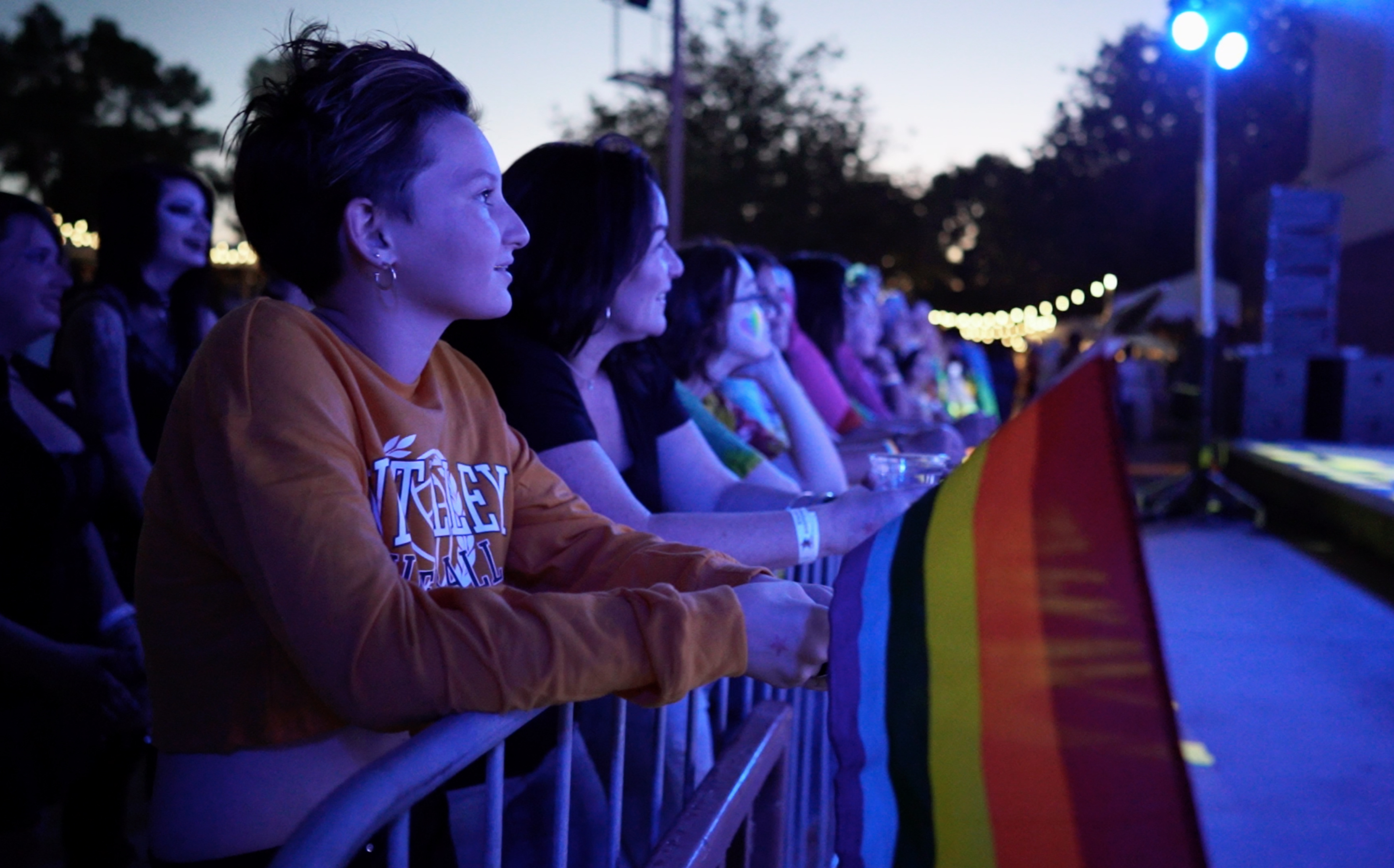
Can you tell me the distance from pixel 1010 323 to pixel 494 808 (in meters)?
51.5

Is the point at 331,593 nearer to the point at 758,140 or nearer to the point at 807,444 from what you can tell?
the point at 807,444

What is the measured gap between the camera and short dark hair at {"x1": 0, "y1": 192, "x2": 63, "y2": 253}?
8.20 ft

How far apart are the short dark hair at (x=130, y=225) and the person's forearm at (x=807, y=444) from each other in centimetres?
199

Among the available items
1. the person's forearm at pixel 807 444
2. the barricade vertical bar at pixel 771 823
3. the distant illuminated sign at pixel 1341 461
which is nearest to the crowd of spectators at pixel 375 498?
the barricade vertical bar at pixel 771 823

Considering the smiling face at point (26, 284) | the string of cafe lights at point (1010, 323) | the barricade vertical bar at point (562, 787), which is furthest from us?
the string of cafe lights at point (1010, 323)

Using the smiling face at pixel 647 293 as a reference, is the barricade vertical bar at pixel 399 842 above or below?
below

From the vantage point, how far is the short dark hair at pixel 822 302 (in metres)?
5.24

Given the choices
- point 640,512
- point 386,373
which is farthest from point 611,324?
point 386,373

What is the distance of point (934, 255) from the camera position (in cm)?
2836

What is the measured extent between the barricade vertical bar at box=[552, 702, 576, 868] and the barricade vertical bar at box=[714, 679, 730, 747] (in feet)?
1.93

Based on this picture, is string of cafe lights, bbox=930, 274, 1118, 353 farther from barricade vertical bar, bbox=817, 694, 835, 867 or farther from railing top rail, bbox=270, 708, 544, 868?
railing top rail, bbox=270, 708, 544, 868

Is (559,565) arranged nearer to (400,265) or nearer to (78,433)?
(400,265)

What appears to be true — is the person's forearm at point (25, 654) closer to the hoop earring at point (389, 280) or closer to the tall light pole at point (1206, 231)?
the hoop earring at point (389, 280)

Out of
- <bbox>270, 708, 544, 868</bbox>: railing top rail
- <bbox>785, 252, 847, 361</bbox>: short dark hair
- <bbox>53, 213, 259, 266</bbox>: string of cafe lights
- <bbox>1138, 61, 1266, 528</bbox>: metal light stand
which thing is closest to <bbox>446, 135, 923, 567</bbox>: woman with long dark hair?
<bbox>270, 708, 544, 868</bbox>: railing top rail
